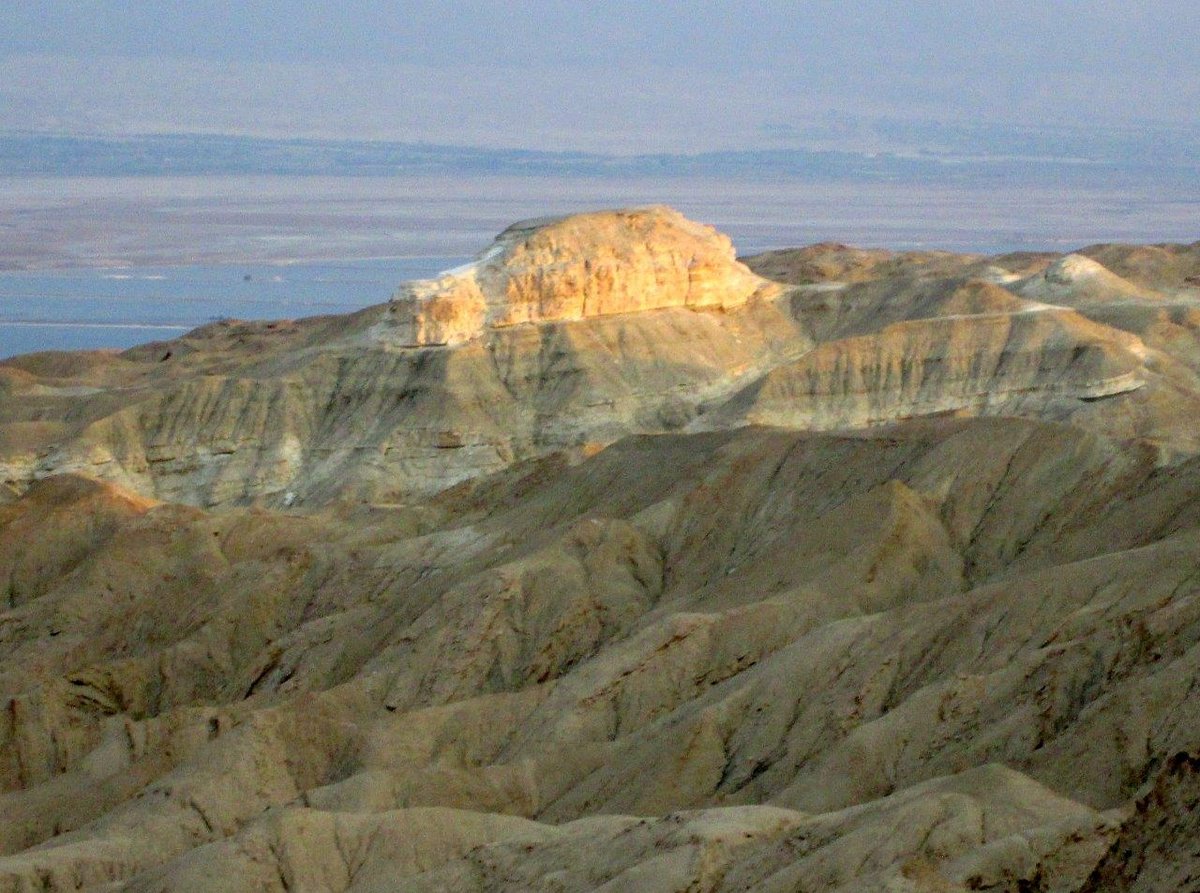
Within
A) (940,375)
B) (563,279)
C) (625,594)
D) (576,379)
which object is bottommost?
(625,594)

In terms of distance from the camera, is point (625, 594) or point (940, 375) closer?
point (625, 594)

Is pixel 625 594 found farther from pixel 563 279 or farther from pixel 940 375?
pixel 563 279

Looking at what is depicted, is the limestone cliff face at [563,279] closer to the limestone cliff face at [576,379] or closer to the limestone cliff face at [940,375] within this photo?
the limestone cliff face at [576,379]

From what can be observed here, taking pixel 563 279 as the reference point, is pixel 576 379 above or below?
below

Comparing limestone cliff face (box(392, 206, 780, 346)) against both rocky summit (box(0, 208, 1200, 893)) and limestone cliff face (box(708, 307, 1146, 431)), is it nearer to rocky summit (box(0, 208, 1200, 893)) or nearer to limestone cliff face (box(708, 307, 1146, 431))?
rocky summit (box(0, 208, 1200, 893))

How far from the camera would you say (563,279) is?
291ft

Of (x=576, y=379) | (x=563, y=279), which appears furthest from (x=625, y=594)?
(x=563, y=279)

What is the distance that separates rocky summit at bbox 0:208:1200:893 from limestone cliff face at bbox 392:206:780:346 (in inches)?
6.6

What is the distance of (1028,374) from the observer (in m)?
84.5

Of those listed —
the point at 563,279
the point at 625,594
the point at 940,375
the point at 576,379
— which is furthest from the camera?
the point at 563,279

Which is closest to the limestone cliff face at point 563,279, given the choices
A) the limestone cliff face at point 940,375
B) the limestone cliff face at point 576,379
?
the limestone cliff face at point 576,379

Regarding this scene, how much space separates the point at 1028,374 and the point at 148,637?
35.0 metres

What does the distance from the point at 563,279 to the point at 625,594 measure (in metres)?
33.8

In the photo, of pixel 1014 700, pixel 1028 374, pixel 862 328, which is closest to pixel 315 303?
pixel 862 328
